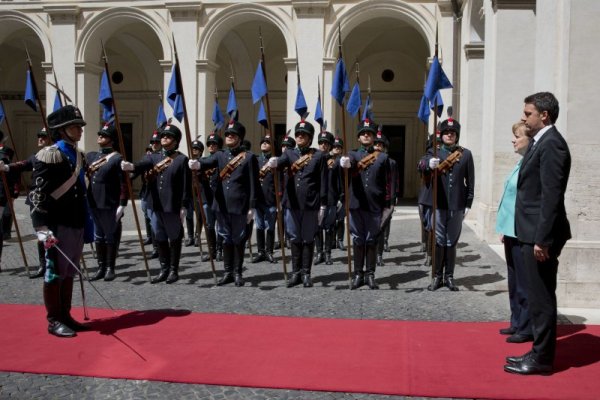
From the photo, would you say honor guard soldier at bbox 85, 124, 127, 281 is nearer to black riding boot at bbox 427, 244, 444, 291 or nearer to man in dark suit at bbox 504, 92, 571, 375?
black riding boot at bbox 427, 244, 444, 291

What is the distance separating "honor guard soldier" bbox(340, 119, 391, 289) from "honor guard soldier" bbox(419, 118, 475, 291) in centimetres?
57

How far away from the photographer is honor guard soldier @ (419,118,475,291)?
6.75 meters

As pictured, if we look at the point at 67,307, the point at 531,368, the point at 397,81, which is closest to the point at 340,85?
the point at 67,307

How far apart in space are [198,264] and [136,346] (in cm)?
383

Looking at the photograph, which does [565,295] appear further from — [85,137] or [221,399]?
[85,137]

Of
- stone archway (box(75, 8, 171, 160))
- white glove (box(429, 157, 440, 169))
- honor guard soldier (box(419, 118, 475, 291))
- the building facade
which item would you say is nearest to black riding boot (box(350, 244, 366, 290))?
honor guard soldier (box(419, 118, 475, 291))

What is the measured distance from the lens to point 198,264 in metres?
8.53

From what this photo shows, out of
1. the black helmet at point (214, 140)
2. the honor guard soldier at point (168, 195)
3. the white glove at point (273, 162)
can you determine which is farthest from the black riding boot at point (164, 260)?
the black helmet at point (214, 140)

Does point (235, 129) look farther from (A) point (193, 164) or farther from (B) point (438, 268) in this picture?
(B) point (438, 268)

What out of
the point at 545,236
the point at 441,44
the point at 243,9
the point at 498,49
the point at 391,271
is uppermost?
the point at 243,9

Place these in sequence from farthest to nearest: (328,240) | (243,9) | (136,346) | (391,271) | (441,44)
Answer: (243,9) → (441,44) → (328,240) → (391,271) → (136,346)

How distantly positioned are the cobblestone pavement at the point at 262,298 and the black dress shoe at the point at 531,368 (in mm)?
951

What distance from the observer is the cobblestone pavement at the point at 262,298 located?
12.6 ft

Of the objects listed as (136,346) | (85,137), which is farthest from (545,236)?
(85,137)
